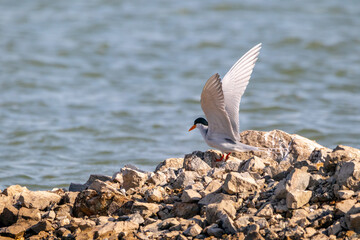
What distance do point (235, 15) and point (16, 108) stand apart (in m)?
11.0

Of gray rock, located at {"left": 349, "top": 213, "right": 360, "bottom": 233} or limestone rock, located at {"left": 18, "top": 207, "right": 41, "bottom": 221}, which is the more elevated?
gray rock, located at {"left": 349, "top": 213, "right": 360, "bottom": 233}

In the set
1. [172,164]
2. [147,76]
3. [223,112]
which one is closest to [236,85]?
[223,112]

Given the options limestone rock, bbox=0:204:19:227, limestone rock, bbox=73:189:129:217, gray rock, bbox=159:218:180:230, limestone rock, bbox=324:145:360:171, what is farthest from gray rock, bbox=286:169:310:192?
limestone rock, bbox=0:204:19:227

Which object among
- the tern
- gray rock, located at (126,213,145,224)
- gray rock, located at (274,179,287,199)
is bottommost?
gray rock, located at (126,213,145,224)

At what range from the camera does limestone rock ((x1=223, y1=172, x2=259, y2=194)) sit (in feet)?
19.1

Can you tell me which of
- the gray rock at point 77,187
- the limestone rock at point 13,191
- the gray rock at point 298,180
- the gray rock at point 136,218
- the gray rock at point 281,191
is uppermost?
Answer: the gray rock at point 298,180

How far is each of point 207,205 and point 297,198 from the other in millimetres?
842

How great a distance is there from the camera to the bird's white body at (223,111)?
6930 mm

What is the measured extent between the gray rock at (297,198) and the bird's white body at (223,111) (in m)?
1.61

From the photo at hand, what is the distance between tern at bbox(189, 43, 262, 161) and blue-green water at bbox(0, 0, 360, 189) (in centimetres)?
235

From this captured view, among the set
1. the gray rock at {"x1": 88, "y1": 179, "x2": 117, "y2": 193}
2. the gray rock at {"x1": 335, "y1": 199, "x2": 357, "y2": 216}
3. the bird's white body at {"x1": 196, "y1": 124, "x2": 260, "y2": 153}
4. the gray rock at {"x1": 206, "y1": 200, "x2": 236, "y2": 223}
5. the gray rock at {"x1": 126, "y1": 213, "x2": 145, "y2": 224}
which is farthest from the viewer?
the bird's white body at {"x1": 196, "y1": 124, "x2": 260, "y2": 153}

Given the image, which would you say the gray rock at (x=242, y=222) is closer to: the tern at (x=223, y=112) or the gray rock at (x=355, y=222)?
the gray rock at (x=355, y=222)

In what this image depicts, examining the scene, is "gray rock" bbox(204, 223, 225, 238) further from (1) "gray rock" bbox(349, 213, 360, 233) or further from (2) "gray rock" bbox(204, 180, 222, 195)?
(1) "gray rock" bbox(349, 213, 360, 233)

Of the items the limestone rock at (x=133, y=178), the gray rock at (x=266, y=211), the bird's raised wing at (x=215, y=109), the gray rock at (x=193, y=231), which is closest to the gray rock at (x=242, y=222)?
the gray rock at (x=266, y=211)
